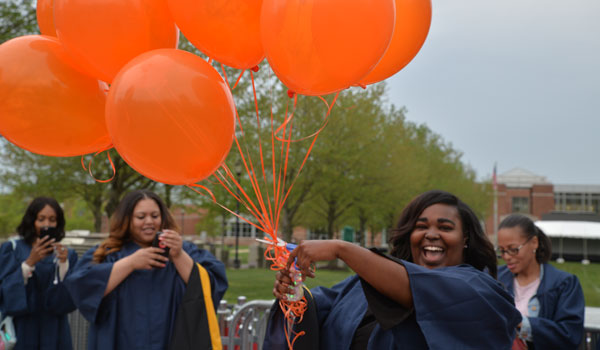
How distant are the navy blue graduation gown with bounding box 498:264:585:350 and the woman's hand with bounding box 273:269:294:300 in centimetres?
212

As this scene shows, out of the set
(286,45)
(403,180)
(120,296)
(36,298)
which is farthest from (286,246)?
(403,180)

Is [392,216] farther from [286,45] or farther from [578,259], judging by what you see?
[286,45]

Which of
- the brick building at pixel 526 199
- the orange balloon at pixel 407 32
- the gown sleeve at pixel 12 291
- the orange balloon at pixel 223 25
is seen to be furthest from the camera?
the brick building at pixel 526 199

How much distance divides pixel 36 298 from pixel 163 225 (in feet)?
4.57

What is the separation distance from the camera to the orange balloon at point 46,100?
8.00 feet

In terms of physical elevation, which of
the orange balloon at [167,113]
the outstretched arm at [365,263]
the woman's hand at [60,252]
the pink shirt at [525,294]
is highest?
the orange balloon at [167,113]

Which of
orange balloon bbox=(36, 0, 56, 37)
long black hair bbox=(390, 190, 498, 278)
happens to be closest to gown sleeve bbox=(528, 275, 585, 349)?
long black hair bbox=(390, 190, 498, 278)

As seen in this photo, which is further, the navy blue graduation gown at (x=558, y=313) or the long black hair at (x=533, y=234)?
the long black hair at (x=533, y=234)

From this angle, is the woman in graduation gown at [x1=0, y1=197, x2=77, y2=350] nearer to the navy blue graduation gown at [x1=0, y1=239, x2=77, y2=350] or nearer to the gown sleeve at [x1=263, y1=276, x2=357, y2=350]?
the navy blue graduation gown at [x1=0, y1=239, x2=77, y2=350]

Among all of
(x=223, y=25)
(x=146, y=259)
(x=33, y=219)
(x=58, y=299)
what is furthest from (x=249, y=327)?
(x=223, y=25)

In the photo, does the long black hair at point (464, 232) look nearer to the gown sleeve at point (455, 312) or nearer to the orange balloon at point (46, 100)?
the gown sleeve at point (455, 312)

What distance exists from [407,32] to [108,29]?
1.41 m

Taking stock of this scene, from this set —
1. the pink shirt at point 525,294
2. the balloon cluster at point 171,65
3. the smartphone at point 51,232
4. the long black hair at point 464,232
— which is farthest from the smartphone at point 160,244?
the pink shirt at point 525,294

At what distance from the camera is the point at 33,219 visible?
15.2ft
